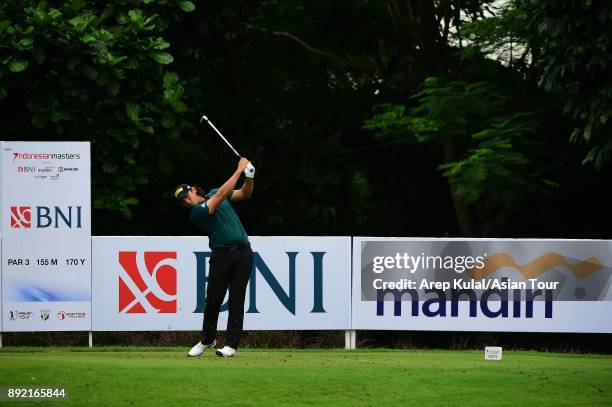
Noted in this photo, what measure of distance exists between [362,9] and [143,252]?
11.4 meters

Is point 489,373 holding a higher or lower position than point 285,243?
lower

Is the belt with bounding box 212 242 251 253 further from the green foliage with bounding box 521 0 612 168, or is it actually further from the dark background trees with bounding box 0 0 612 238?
the dark background trees with bounding box 0 0 612 238

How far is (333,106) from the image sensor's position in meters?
26.4

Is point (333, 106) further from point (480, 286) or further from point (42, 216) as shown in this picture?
point (42, 216)

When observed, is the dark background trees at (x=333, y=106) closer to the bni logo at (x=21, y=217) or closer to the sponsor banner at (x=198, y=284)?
the bni logo at (x=21, y=217)

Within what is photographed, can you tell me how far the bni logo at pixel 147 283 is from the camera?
1575 cm

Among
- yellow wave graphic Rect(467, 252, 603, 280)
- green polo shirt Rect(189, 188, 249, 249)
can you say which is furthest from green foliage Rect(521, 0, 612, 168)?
green polo shirt Rect(189, 188, 249, 249)

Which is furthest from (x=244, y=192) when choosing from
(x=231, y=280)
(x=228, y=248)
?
(x=231, y=280)

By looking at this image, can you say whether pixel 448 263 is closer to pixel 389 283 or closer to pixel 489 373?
pixel 389 283

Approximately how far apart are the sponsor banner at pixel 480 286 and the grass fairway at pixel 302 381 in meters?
3.51

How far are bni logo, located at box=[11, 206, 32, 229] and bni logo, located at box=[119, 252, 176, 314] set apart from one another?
131cm

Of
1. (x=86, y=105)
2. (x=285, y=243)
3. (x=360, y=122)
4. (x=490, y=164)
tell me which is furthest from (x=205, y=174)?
(x=285, y=243)

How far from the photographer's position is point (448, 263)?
640 inches

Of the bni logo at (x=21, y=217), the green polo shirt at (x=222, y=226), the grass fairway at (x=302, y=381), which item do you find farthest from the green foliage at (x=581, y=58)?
the bni logo at (x=21, y=217)
